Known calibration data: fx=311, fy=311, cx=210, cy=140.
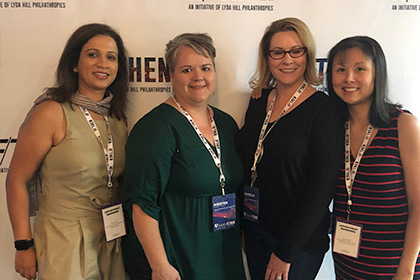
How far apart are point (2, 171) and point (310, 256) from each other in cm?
177

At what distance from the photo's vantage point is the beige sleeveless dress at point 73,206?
4.67ft

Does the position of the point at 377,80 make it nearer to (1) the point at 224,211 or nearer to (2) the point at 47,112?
(1) the point at 224,211

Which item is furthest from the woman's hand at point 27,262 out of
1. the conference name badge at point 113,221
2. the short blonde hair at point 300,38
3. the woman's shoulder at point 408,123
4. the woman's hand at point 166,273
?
the woman's shoulder at point 408,123

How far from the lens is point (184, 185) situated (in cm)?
137

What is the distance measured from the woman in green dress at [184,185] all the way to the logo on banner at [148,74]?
13.5 inches

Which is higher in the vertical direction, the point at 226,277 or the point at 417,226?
the point at 417,226

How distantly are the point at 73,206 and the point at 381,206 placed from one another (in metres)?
1.38

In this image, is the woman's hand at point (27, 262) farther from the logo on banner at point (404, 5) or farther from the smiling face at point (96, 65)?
the logo on banner at point (404, 5)

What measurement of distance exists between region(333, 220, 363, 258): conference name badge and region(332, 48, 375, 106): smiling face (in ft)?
1.84

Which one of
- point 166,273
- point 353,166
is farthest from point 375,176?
point 166,273

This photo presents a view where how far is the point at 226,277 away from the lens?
1490mm

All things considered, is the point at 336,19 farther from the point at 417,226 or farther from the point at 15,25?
the point at 15,25

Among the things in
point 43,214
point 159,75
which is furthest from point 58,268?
point 159,75

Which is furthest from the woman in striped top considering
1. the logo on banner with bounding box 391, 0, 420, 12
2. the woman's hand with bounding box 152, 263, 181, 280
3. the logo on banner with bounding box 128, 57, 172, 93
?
the logo on banner with bounding box 128, 57, 172, 93
